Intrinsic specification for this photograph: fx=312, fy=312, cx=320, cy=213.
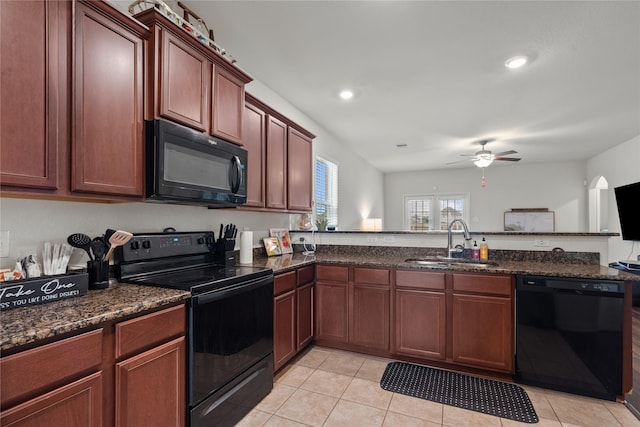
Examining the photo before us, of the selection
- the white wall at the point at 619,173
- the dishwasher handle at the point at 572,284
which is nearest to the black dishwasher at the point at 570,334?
the dishwasher handle at the point at 572,284

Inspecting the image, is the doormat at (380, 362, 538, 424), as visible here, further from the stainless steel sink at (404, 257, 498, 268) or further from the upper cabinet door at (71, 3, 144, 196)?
the upper cabinet door at (71, 3, 144, 196)

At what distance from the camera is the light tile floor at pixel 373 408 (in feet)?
6.25

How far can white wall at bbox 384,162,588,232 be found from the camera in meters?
7.28

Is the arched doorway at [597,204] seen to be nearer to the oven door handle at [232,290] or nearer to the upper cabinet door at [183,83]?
the oven door handle at [232,290]

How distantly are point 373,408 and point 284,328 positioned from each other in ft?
2.75

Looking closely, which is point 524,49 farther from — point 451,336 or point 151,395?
point 151,395

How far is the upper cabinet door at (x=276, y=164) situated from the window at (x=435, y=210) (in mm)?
6347

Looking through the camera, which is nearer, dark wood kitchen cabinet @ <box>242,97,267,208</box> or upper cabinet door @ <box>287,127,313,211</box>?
dark wood kitchen cabinet @ <box>242,97,267,208</box>

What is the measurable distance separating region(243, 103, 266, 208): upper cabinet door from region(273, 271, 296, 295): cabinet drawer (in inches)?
25.3

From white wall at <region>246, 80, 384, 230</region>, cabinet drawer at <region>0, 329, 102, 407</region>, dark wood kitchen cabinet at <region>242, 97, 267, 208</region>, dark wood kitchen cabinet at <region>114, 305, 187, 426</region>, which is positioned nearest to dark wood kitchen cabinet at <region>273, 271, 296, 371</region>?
dark wood kitchen cabinet at <region>242, 97, 267, 208</region>

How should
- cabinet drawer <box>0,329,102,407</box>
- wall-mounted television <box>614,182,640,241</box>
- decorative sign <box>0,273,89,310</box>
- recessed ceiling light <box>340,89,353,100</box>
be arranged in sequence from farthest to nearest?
wall-mounted television <box>614,182,640,241</box> → recessed ceiling light <box>340,89,353,100</box> → decorative sign <box>0,273,89,310</box> → cabinet drawer <box>0,329,102,407</box>

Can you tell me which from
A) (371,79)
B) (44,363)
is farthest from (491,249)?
(44,363)

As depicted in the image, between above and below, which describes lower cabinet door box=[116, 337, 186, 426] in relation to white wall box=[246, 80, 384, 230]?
below

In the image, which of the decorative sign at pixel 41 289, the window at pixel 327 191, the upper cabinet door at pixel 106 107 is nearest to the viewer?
the decorative sign at pixel 41 289
